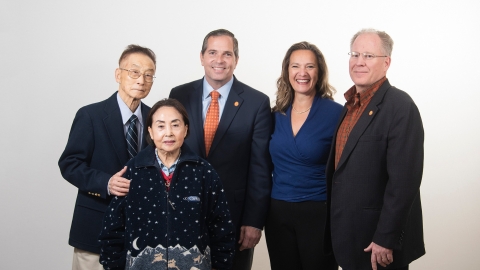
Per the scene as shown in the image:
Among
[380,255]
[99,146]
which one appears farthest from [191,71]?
[380,255]

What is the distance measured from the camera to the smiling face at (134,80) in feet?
9.57

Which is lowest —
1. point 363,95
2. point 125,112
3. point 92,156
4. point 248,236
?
point 248,236

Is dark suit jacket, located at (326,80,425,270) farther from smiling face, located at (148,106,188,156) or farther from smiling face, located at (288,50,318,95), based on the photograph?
smiling face, located at (148,106,188,156)

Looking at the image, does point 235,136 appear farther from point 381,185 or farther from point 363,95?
point 381,185

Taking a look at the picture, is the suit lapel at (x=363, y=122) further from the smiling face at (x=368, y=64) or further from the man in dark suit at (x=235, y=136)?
the man in dark suit at (x=235, y=136)

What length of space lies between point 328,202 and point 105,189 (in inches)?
43.2

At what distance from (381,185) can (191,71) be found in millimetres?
2266

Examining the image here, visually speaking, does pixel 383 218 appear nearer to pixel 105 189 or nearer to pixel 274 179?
pixel 274 179

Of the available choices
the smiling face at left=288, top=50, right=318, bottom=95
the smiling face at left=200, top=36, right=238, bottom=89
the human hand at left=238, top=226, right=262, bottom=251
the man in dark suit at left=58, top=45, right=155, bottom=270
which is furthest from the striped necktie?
Answer: the smiling face at left=288, top=50, right=318, bottom=95

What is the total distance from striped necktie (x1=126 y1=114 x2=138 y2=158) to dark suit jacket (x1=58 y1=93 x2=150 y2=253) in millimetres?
25

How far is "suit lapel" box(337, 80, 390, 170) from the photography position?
2.71 metres

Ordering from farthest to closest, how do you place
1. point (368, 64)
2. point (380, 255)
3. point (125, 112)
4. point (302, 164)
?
point (302, 164)
point (125, 112)
point (368, 64)
point (380, 255)

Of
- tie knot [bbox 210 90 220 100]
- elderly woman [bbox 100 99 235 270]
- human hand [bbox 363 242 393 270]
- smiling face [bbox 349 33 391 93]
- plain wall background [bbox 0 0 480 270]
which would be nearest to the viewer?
elderly woman [bbox 100 99 235 270]

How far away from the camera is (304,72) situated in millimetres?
3248
